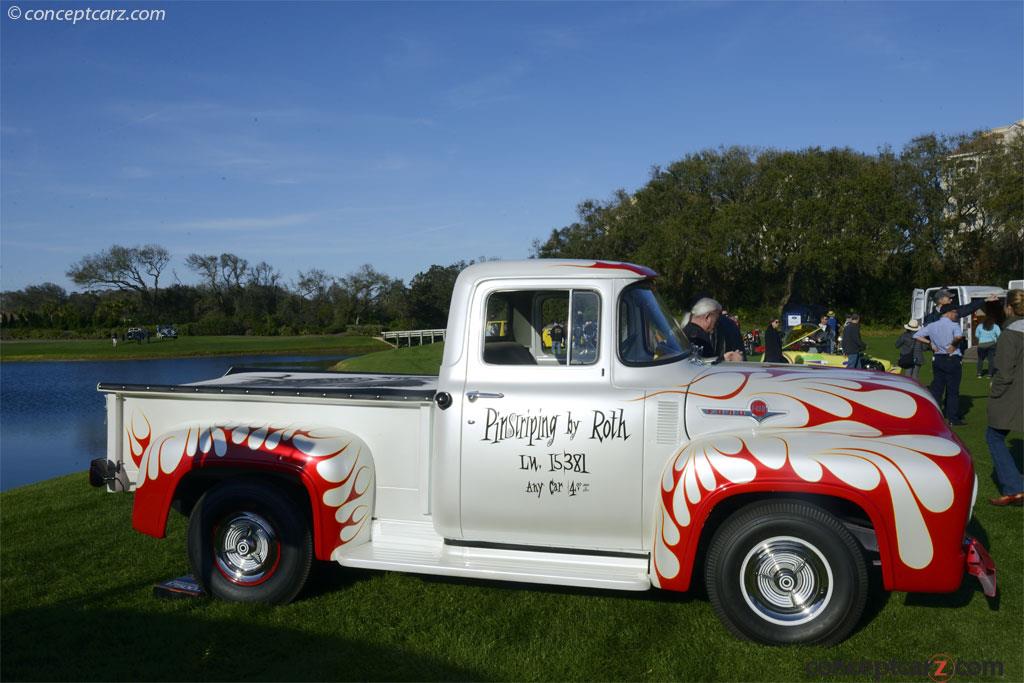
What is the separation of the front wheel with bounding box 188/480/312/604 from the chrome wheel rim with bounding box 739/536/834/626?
2801 mm

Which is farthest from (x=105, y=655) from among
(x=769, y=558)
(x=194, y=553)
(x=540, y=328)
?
(x=769, y=558)

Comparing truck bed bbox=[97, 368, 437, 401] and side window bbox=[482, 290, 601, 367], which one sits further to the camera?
truck bed bbox=[97, 368, 437, 401]

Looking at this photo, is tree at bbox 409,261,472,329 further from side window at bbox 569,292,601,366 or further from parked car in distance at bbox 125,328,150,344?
parked car in distance at bbox 125,328,150,344

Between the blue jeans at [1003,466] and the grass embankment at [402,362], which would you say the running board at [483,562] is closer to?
the blue jeans at [1003,466]

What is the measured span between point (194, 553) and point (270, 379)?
1.77 metres

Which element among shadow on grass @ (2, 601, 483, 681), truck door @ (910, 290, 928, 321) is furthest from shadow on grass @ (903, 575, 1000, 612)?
truck door @ (910, 290, 928, 321)

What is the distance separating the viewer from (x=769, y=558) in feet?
14.4

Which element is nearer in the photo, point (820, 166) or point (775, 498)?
point (775, 498)

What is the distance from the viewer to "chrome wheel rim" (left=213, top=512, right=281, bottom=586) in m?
5.21

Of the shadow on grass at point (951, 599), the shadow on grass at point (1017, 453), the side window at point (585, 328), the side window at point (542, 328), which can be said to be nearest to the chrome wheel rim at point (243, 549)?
the side window at point (542, 328)

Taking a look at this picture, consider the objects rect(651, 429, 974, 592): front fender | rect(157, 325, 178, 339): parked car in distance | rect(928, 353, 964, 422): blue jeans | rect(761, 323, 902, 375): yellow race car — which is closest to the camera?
rect(651, 429, 974, 592): front fender

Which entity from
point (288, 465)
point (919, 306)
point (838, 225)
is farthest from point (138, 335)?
point (288, 465)

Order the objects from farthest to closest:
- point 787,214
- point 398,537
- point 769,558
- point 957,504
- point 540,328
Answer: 1. point 787,214
2. point 540,328
3. point 398,537
4. point 769,558
5. point 957,504

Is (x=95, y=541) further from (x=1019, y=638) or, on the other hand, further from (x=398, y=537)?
(x=1019, y=638)
